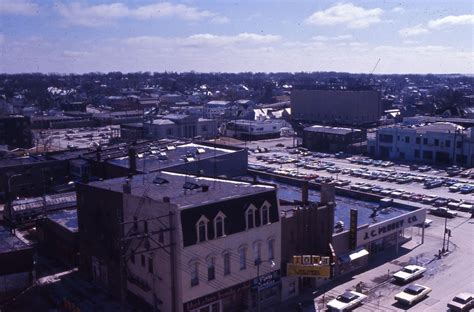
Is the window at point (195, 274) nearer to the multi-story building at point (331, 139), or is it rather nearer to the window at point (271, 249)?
the window at point (271, 249)

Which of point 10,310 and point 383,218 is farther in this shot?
point 383,218

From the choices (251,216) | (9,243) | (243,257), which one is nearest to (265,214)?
(251,216)

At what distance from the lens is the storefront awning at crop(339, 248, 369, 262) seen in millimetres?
19156

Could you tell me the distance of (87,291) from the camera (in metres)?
17.2

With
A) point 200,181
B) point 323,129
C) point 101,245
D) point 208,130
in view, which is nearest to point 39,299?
point 101,245

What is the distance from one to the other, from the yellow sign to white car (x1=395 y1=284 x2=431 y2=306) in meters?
2.70

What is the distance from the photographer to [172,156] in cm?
2875

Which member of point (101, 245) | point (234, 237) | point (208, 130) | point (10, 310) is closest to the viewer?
point (234, 237)

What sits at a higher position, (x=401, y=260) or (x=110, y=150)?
(x=110, y=150)

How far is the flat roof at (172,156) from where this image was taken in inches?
1040

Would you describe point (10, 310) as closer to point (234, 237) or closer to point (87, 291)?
point (87, 291)

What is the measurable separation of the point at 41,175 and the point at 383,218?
2152 cm

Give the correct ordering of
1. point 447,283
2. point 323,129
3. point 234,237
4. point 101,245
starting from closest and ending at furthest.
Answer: point 234,237, point 101,245, point 447,283, point 323,129

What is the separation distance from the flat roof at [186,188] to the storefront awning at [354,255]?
485cm
